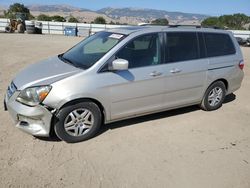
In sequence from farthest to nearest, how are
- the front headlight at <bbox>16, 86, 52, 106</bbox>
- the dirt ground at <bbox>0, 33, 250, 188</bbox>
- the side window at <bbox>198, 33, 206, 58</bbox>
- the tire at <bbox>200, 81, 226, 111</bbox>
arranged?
1. the tire at <bbox>200, 81, 226, 111</bbox>
2. the side window at <bbox>198, 33, 206, 58</bbox>
3. the front headlight at <bbox>16, 86, 52, 106</bbox>
4. the dirt ground at <bbox>0, 33, 250, 188</bbox>

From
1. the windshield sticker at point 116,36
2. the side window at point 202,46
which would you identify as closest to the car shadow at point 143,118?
the side window at point 202,46

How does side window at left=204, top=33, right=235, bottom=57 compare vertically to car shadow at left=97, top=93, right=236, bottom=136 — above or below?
above

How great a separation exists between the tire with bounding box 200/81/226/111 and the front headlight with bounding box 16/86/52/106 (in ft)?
10.4

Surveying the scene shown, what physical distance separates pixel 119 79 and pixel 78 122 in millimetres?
886

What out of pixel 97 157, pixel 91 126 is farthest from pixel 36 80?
pixel 97 157

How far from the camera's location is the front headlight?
3.49m

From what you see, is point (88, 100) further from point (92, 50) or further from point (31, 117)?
point (92, 50)

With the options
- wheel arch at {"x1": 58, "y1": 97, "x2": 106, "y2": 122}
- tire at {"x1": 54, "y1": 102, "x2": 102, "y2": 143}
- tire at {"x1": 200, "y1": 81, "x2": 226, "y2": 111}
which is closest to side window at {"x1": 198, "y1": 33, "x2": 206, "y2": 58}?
tire at {"x1": 200, "y1": 81, "x2": 226, "y2": 111}

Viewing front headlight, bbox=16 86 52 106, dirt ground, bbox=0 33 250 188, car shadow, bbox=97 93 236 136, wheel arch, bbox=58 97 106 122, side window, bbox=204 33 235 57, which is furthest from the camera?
side window, bbox=204 33 235 57

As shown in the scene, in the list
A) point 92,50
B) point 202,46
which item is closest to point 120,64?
point 92,50

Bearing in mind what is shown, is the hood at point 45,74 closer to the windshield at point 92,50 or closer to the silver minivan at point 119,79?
the silver minivan at point 119,79

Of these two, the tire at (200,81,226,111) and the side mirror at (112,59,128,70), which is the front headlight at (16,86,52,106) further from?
the tire at (200,81,226,111)

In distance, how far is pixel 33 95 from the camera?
354 cm

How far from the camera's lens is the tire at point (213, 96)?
520 cm
